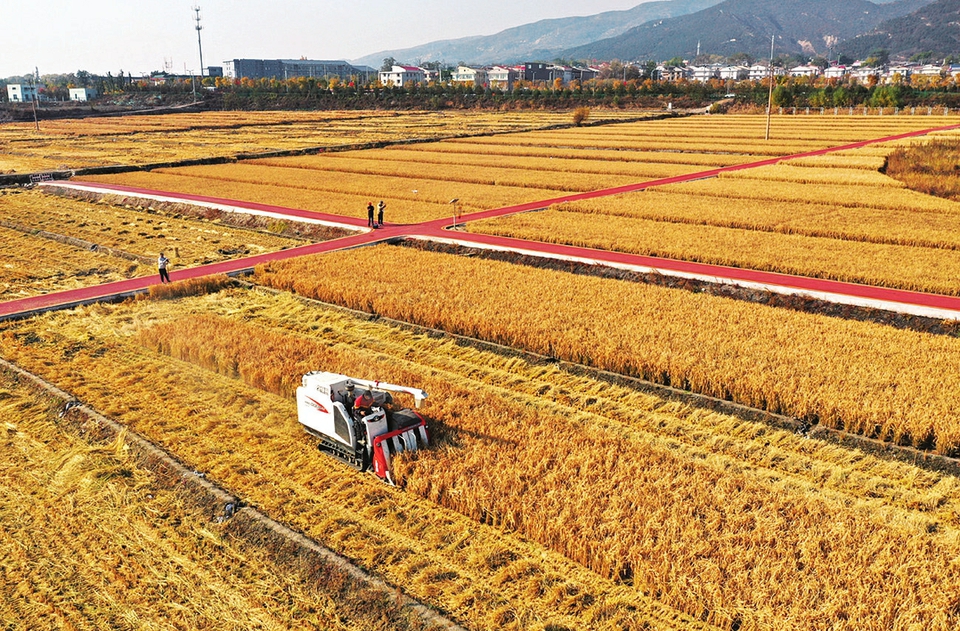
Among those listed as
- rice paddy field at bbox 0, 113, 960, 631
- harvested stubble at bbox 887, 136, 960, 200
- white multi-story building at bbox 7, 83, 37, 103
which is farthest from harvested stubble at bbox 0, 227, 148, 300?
white multi-story building at bbox 7, 83, 37, 103

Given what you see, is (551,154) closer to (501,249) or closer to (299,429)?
(501,249)

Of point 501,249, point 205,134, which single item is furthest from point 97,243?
point 205,134

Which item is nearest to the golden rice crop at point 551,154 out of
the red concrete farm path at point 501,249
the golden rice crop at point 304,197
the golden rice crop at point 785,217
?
the golden rice crop at point 304,197

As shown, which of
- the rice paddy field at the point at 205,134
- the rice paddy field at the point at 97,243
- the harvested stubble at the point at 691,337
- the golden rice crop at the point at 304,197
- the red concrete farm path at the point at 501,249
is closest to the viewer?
the harvested stubble at the point at 691,337

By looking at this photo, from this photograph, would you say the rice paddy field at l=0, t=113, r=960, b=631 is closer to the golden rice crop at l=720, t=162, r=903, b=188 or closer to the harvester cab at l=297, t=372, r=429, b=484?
the harvester cab at l=297, t=372, r=429, b=484

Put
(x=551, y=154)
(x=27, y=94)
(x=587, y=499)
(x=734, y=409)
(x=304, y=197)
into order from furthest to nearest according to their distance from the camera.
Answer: (x=27, y=94) < (x=551, y=154) < (x=304, y=197) < (x=734, y=409) < (x=587, y=499)

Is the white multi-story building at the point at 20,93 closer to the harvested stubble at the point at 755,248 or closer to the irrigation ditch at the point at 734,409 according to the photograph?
the harvested stubble at the point at 755,248
